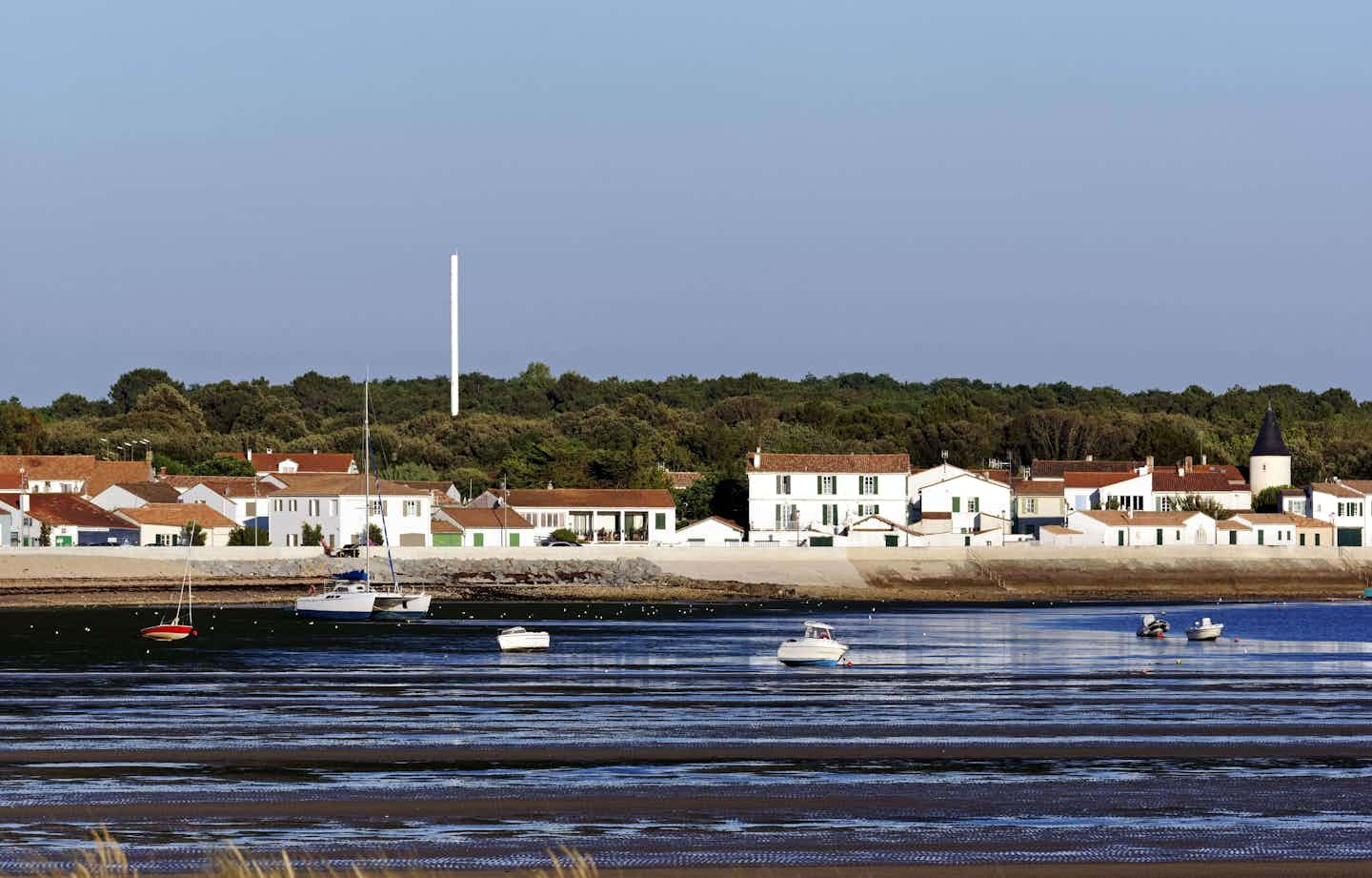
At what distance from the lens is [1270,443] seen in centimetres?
11906

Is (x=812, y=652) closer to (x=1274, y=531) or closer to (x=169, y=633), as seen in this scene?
(x=169, y=633)

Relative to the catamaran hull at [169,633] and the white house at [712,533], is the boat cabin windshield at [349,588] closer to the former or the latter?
the catamaran hull at [169,633]

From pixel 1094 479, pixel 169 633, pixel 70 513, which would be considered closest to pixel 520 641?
pixel 169 633

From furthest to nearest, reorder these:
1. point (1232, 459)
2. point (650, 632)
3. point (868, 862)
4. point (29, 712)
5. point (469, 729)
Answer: point (1232, 459), point (650, 632), point (29, 712), point (469, 729), point (868, 862)

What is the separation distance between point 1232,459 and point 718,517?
141 ft

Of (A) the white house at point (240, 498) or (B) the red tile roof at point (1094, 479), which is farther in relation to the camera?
(B) the red tile roof at point (1094, 479)

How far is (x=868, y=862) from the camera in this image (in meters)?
21.6

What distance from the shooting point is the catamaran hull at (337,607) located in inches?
2864

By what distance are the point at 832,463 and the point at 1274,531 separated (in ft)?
80.5

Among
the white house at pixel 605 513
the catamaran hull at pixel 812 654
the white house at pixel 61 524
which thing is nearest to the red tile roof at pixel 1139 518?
the white house at pixel 605 513

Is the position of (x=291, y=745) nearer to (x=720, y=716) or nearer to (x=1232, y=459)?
(x=720, y=716)

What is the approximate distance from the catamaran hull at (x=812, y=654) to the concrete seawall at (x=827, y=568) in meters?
42.6

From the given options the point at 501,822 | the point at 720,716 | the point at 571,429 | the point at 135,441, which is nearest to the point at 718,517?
the point at 571,429

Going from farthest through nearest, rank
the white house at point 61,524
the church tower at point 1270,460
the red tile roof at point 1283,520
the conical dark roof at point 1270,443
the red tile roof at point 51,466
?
1. the red tile roof at point 51,466
2. the conical dark roof at point 1270,443
3. the church tower at point 1270,460
4. the red tile roof at point 1283,520
5. the white house at point 61,524
